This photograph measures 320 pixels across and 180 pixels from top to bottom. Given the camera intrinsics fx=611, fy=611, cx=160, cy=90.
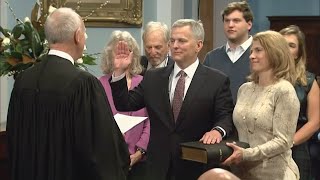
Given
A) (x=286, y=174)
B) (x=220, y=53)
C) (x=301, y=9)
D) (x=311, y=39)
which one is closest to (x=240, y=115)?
(x=286, y=174)

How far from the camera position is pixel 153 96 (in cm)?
318

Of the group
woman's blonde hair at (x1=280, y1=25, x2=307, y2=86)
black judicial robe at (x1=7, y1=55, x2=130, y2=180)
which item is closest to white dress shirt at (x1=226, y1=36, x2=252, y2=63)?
woman's blonde hair at (x1=280, y1=25, x2=307, y2=86)

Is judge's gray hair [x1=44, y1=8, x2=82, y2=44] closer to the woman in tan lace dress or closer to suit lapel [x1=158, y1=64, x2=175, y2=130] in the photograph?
suit lapel [x1=158, y1=64, x2=175, y2=130]

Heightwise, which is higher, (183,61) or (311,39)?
(183,61)

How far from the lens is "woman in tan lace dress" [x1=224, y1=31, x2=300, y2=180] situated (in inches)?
112

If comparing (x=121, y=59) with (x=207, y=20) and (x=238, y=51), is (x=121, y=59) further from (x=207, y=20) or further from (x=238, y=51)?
(x=207, y=20)

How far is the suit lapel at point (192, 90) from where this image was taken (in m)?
3.07

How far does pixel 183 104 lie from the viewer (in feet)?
10.1

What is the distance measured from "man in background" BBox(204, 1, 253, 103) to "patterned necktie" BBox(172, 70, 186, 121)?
0.64 meters

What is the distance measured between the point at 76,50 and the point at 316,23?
6.04m

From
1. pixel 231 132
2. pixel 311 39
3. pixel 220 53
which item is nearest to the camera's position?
pixel 231 132

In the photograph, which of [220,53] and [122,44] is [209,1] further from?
[122,44]

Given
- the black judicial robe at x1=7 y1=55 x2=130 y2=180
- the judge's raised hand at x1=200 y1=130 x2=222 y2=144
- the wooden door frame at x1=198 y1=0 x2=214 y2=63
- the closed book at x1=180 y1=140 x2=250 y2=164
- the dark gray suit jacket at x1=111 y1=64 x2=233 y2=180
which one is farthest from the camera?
the wooden door frame at x1=198 y1=0 x2=214 y2=63

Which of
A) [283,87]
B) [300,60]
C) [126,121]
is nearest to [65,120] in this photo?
[126,121]
